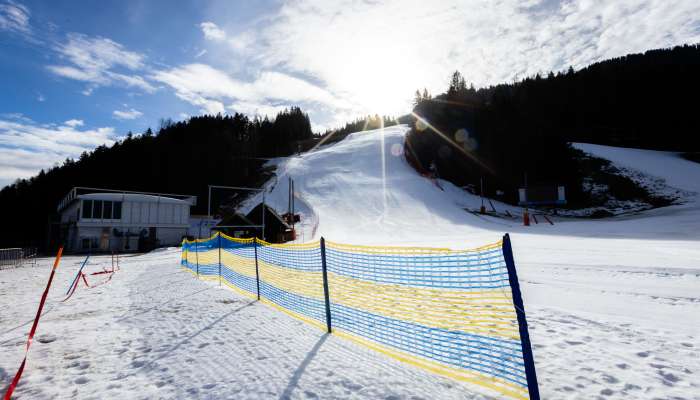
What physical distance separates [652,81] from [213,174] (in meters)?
90.6

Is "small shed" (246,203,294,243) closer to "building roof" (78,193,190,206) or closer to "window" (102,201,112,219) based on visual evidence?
"building roof" (78,193,190,206)

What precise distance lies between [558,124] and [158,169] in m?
90.4

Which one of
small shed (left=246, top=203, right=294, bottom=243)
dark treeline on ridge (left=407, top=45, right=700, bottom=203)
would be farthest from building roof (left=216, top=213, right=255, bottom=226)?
dark treeline on ridge (left=407, top=45, right=700, bottom=203)

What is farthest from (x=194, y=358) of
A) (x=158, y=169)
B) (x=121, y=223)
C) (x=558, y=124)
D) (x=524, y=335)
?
(x=158, y=169)

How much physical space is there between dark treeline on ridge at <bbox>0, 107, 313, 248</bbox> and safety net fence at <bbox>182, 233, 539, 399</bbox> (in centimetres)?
5876

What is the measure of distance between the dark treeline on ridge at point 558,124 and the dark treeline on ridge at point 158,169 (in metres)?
39.1

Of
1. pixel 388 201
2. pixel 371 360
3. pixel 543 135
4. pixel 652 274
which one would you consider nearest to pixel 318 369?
pixel 371 360

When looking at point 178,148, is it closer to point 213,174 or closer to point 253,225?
point 213,174

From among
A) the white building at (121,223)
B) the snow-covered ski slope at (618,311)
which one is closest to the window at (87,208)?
the white building at (121,223)

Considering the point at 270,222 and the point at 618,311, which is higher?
the point at 270,222

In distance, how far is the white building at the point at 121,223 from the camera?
113ft

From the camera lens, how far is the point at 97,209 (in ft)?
116

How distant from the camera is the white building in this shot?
3456 cm

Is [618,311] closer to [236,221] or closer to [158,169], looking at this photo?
[236,221]
